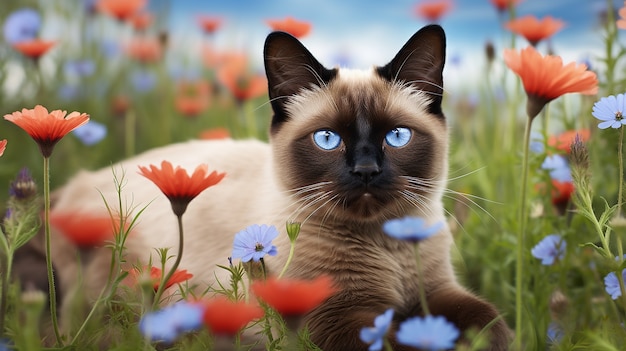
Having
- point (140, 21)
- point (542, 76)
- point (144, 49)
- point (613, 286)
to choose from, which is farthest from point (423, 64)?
point (144, 49)

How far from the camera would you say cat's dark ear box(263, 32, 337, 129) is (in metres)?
2.16

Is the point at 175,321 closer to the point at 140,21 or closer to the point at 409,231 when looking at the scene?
the point at 409,231

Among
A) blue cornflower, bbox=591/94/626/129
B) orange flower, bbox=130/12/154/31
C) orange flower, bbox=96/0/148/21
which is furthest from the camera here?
orange flower, bbox=130/12/154/31

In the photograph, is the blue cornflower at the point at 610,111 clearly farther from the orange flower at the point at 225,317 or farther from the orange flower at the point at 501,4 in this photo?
the orange flower at the point at 501,4

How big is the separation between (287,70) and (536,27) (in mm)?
900

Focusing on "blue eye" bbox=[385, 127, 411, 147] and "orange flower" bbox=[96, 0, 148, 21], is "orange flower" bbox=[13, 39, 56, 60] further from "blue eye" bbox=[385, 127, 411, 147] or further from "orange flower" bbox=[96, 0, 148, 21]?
"blue eye" bbox=[385, 127, 411, 147]

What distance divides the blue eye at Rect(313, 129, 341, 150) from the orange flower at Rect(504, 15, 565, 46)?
86 cm

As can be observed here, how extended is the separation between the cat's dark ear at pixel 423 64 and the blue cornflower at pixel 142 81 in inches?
114

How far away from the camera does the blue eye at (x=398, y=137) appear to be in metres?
2.09

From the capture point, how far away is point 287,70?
2.25m

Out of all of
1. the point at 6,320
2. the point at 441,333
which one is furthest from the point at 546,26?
the point at 6,320

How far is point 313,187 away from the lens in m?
2.07

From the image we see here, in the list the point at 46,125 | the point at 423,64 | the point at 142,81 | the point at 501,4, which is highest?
the point at 501,4

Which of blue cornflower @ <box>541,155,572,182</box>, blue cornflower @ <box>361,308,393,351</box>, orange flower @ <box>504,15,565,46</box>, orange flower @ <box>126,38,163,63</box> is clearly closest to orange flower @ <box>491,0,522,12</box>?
orange flower @ <box>504,15,565,46</box>
